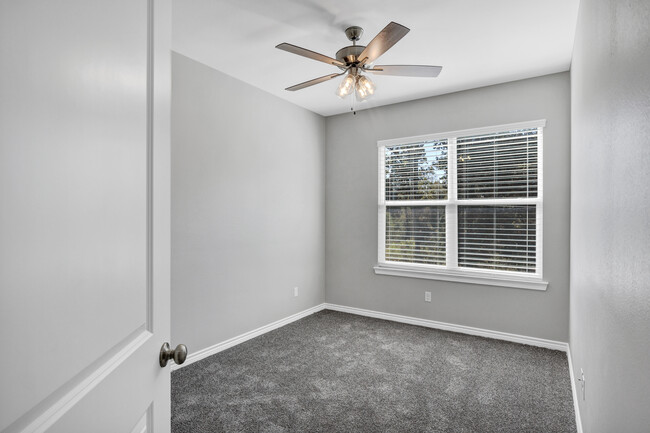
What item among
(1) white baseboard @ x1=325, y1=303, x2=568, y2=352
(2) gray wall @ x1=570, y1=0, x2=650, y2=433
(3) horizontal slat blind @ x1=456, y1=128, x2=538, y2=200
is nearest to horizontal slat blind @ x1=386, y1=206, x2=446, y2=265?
(3) horizontal slat blind @ x1=456, y1=128, x2=538, y2=200

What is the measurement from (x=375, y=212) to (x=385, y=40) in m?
2.74

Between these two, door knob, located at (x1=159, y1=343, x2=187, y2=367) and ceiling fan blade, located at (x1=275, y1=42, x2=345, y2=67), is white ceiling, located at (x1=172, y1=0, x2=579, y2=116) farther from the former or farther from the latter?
door knob, located at (x1=159, y1=343, x2=187, y2=367)

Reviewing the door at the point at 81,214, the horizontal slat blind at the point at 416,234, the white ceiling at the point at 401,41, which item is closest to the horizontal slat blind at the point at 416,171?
the horizontal slat blind at the point at 416,234

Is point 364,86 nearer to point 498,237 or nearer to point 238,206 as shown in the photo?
point 238,206

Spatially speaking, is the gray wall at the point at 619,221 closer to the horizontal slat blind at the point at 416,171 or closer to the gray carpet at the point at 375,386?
the gray carpet at the point at 375,386

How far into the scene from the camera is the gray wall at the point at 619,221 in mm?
883

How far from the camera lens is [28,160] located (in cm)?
50

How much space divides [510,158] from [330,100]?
2.15 metres

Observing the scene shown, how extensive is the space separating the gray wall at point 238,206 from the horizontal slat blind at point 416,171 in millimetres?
1034

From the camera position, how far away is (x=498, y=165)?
391 centimetres

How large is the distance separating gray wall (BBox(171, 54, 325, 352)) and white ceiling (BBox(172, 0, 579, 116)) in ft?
1.28

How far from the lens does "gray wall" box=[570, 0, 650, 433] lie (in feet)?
2.90

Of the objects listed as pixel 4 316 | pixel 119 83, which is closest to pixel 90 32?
pixel 119 83

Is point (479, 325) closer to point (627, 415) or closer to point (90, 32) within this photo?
Answer: point (627, 415)
